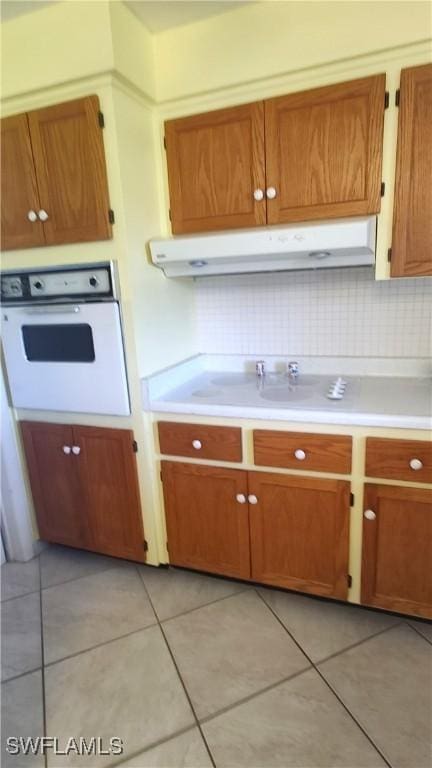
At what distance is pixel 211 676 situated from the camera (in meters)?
1.48

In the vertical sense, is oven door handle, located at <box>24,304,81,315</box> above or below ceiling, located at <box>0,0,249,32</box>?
below

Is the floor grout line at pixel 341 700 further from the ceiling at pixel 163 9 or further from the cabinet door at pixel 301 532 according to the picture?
the ceiling at pixel 163 9

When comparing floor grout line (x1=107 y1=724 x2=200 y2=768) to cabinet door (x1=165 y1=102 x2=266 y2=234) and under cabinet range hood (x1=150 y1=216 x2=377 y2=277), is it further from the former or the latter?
cabinet door (x1=165 y1=102 x2=266 y2=234)

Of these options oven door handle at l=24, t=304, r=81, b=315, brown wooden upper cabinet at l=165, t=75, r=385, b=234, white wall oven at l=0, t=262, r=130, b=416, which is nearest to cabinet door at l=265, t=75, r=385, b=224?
brown wooden upper cabinet at l=165, t=75, r=385, b=234

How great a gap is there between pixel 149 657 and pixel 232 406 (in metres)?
1.01

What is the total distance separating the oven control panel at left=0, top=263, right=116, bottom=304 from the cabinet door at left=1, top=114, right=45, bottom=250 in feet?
0.44

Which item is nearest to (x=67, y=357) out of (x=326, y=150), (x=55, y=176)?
(x=55, y=176)

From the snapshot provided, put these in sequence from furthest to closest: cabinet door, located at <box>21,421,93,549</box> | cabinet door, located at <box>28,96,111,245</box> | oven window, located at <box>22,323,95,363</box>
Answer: cabinet door, located at <box>21,421,93,549</box>, oven window, located at <box>22,323,95,363</box>, cabinet door, located at <box>28,96,111,245</box>

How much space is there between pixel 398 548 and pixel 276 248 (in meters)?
1.23

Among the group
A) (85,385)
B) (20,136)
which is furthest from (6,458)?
(20,136)

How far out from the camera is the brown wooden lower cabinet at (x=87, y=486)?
189 cm

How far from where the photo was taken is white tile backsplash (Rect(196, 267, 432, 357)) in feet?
6.15

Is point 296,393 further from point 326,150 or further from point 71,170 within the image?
point 71,170

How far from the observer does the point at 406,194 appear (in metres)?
1.50
